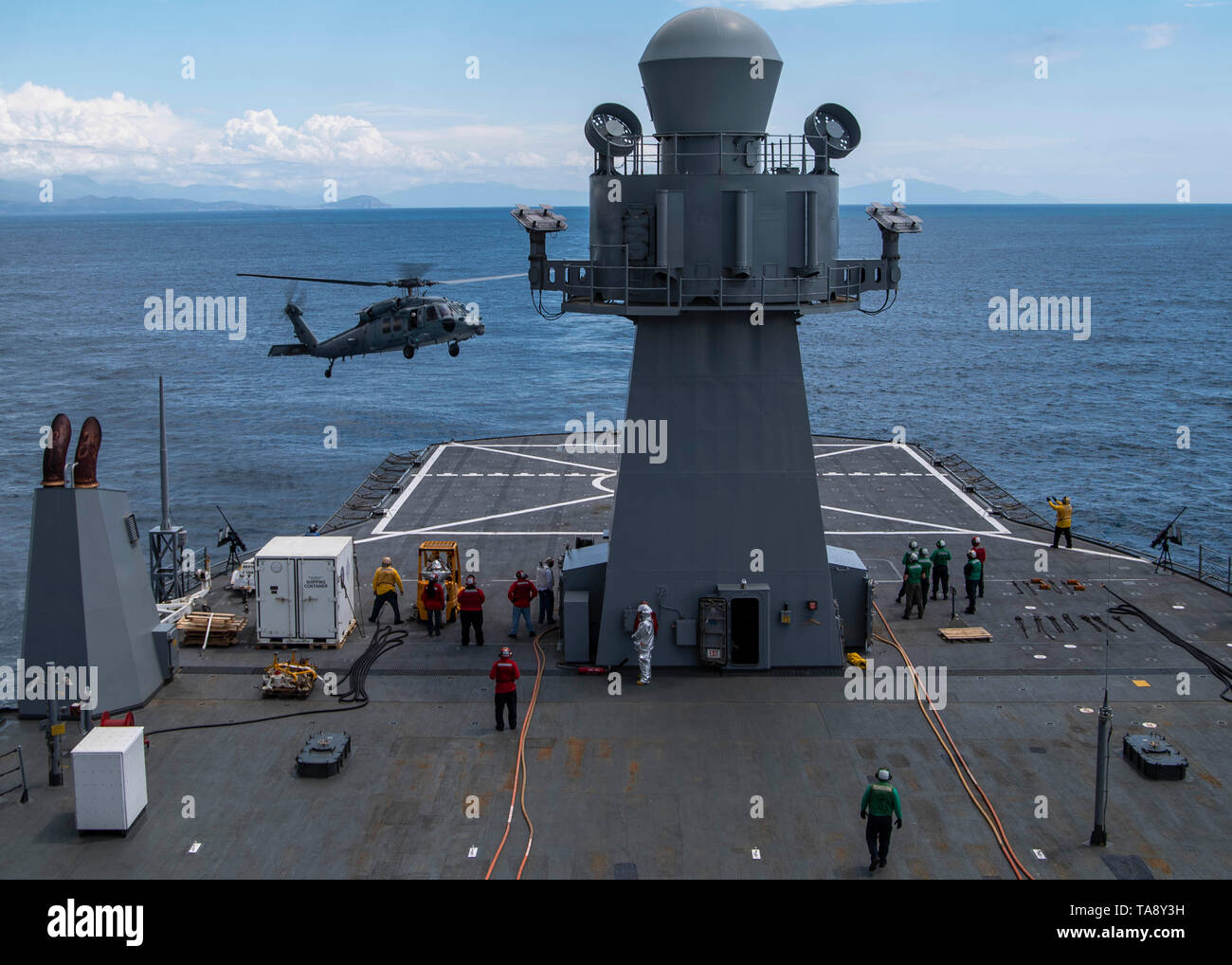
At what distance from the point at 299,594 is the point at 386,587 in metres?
1.98

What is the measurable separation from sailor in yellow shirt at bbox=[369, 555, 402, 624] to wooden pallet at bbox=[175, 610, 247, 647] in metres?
2.81

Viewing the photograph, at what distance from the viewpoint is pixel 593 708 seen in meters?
21.7

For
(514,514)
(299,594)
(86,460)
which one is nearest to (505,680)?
(299,594)

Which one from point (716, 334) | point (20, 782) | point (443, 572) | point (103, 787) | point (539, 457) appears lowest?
point (20, 782)

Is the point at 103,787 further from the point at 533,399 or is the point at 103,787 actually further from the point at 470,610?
the point at 533,399

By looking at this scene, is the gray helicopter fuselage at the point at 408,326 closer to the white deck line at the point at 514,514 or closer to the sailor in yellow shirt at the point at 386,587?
the white deck line at the point at 514,514

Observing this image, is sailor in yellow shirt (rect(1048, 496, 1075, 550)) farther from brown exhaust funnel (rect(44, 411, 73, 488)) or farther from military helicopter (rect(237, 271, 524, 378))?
brown exhaust funnel (rect(44, 411, 73, 488))

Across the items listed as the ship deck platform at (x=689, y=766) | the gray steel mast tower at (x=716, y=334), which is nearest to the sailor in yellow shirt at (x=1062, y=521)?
the ship deck platform at (x=689, y=766)

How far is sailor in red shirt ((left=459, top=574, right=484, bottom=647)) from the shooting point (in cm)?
2456

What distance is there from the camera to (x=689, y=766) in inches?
762

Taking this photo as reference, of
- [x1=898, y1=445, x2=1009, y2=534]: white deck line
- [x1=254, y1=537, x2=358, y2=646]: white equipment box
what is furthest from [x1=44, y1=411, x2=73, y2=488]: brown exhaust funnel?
[x1=898, y1=445, x2=1009, y2=534]: white deck line

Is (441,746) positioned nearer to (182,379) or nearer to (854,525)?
(854,525)
